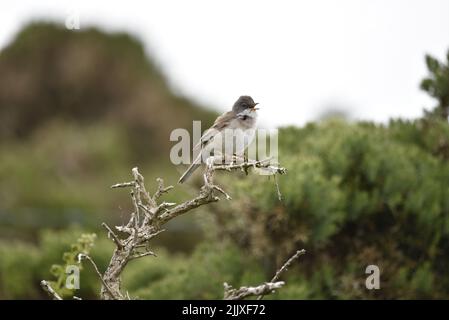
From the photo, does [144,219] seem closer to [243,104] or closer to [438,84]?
[243,104]

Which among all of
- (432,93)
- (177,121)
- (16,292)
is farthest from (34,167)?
(432,93)

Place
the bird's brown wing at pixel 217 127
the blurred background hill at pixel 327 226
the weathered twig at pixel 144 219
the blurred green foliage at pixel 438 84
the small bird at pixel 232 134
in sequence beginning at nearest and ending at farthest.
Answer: the weathered twig at pixel 144 219 < the small bird at pixel 232 134 < the bird's brown wing at pixel 217 127 < the blurred background hill at pixel 327 226 < the blurred green foliage at pixel 438 84

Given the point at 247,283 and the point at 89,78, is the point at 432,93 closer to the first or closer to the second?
the point at 247,283

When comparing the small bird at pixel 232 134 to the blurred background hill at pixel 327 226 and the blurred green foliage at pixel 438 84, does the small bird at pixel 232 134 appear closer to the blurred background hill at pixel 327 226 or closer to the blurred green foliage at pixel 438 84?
the blurred background hill at pixel 327 226

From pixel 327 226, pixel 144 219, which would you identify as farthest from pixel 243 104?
pixel 327 226

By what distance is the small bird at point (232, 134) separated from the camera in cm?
518

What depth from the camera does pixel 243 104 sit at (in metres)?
5.29

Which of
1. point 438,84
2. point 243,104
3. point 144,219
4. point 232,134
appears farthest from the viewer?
point 438,84

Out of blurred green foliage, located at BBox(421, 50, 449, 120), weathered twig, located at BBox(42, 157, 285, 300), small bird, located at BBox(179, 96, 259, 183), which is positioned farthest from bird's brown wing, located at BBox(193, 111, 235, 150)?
blurred green foliage, located at BBox(421, 50, 449, 120)

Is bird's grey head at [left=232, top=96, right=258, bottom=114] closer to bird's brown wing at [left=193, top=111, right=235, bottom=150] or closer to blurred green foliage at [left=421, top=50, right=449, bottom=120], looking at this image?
bird's brown wing at [left=193, top=111, right=235, bottom=150]

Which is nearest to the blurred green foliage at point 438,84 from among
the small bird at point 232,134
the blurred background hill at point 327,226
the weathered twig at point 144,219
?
the blurred background hill at point 327,226

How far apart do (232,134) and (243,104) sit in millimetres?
213

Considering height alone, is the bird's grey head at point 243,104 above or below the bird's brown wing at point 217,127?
above

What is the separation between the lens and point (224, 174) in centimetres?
907
